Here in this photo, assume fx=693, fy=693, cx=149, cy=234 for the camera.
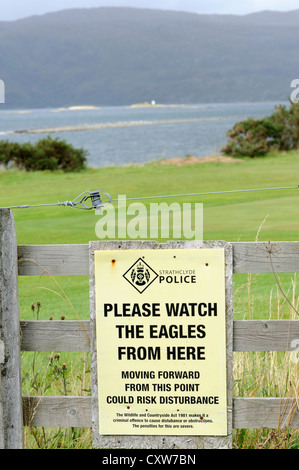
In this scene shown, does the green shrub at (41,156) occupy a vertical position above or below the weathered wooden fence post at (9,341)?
above

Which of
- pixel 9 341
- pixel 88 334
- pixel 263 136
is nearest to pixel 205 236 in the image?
pixel 88 334

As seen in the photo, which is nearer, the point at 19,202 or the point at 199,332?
the point at 199,332

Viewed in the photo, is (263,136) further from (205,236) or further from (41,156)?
(205,236)

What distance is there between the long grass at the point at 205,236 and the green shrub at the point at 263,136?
1852 mm

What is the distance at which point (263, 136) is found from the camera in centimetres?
2867

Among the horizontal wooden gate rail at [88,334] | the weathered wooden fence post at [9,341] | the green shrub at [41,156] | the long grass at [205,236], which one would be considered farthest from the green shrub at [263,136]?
the weathered wooden fence post at [9,341]

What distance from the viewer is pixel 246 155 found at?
2694 cm

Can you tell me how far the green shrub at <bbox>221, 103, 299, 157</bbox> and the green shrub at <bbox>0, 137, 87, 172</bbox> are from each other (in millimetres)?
6478

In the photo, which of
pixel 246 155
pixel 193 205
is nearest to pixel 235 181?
pixel 193 205

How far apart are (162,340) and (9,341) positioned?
681 mm

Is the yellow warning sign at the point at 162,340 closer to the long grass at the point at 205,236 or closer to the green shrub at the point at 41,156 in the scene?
the long grass at the point at 205,236

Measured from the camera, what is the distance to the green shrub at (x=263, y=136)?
89.5 feet
